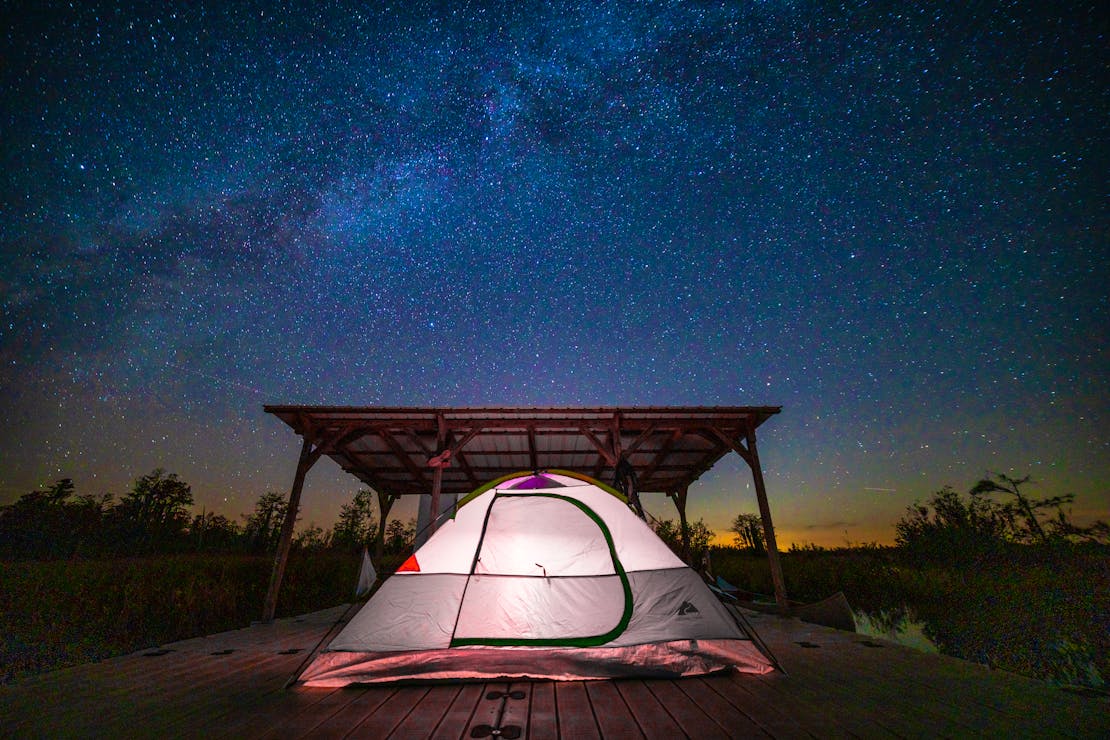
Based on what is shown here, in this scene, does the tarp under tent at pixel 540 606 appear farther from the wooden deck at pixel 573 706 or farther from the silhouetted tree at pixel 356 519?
the silhouetted tree at pixel 356 519

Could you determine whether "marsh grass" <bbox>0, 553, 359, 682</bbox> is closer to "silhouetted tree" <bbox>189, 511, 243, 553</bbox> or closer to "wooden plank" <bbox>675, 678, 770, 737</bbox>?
"wooden plank" <bbox>675, 678, 770, 737</bbox>

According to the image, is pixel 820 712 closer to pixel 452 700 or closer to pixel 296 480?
pixel 452 700

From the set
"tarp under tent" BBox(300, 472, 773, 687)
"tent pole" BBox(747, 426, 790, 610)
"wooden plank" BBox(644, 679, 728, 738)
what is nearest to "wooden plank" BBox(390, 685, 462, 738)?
"tarp under tent" BBox(300, 472, 773, 687)

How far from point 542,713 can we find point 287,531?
600 cm

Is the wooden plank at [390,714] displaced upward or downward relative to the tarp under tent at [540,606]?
downward

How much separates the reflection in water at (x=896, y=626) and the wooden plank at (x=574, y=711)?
7.01 meters

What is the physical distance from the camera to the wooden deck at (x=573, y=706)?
2086 millimetres

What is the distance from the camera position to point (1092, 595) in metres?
→ 7.05

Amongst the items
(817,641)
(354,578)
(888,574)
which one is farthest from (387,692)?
(888,574)

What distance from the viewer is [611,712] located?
228 centimetres

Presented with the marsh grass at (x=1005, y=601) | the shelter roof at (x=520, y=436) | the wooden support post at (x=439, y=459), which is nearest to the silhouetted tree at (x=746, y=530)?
the marsh grass at (x=1005, y=601)

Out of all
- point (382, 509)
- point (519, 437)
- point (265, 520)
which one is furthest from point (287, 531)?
point (265, 520)

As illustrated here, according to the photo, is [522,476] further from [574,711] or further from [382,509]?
[382,509]

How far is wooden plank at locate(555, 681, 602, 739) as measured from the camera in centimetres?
202
